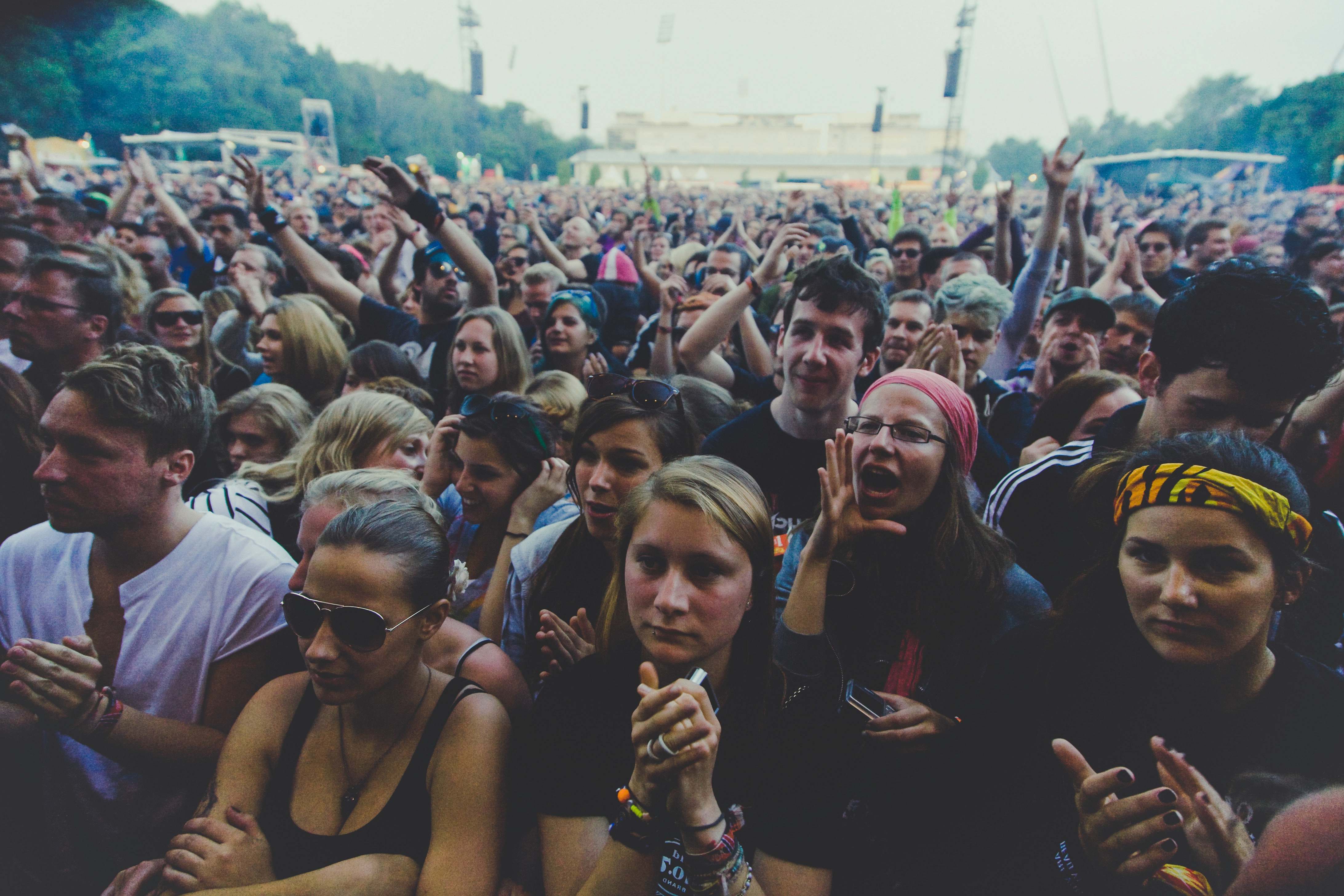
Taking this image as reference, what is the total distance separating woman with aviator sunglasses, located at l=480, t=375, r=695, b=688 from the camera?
2.20 metres

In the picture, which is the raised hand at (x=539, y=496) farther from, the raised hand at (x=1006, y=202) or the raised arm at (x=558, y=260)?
the raised arm at (x=558, y=260)

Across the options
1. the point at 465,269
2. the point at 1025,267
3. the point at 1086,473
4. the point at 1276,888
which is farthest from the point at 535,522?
the point at 1025,267

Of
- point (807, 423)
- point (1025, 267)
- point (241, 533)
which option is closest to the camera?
point (241, 533)

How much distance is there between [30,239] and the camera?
4.14m

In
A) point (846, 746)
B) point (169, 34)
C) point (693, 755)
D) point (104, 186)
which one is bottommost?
point (846, 746)

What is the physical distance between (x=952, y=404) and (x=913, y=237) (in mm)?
5324

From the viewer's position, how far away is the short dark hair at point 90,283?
323 centimetres

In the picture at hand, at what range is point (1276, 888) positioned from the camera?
118cm

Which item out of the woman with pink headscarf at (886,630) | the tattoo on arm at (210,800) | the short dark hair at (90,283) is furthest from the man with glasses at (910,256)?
the tattoo on arm at (210,800)

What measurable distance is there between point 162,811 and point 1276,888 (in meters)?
2.55

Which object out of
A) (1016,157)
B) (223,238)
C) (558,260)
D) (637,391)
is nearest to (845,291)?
(637,391)

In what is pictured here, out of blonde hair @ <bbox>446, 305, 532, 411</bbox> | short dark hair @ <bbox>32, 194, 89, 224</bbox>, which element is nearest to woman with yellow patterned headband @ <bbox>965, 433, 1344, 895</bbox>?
blonde hair @ <bbox>446, 305, 532, 411</bbox>

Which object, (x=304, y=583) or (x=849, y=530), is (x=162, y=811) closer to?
(x=304, y=583)

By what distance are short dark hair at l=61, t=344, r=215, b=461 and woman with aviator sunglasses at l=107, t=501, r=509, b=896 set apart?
0.72m
